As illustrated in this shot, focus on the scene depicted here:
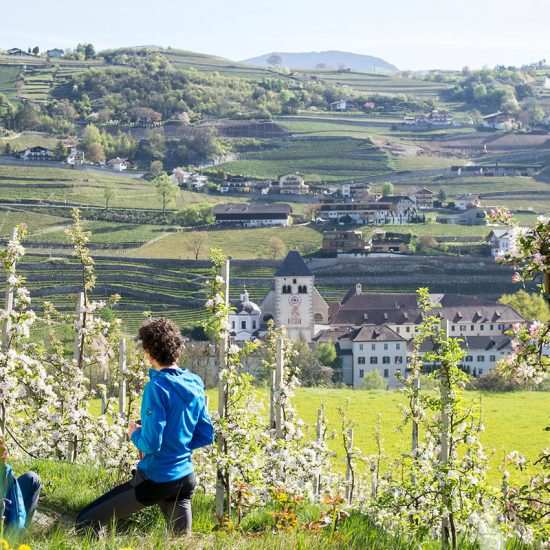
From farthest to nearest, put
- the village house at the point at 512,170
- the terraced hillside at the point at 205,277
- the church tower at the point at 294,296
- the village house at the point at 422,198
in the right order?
the village house at the point at 512,170, the village house at the point at 422,198, the terraced hillside at the point at 205,277, the church tower at the point at 294,296

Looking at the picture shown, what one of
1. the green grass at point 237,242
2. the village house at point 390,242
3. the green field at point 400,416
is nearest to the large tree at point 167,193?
the green grass at point 237,242

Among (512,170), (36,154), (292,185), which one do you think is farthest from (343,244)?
(36,154)

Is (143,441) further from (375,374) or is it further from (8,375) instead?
(375,374)

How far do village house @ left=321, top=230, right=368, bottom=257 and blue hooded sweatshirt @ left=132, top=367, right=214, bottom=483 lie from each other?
69555mm

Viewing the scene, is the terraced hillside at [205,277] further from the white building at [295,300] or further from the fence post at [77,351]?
the fence post at [77,351]

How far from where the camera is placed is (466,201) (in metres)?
98.3

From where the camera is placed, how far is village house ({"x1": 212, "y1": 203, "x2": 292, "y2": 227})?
87.8 meters

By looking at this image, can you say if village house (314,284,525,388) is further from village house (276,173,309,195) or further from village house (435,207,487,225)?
village house (276,173,309,195)

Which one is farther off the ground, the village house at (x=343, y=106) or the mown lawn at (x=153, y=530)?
the village house at (x=343, y=106)

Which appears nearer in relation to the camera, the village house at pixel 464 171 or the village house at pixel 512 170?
the village house at pixel 464 171

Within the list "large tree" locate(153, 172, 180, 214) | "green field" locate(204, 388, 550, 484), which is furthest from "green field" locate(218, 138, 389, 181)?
"green field" locate(204, 388, 550, 484)

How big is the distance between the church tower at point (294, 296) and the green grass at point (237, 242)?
14171mm

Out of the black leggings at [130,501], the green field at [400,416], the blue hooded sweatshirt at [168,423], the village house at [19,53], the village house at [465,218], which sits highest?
the village house at [19,53]

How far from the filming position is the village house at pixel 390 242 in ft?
252
